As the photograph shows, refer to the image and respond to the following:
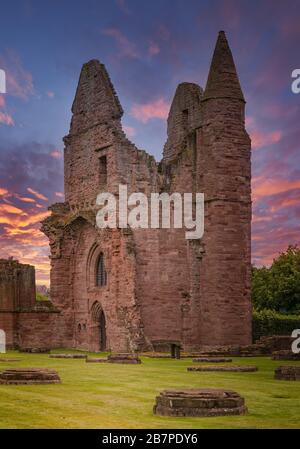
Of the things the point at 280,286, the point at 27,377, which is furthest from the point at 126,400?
the point at 280,286

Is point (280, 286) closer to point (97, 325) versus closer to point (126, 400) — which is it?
point (97, 325)

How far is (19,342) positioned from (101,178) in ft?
28.1

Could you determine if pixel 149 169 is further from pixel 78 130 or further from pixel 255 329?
pixel 255 329

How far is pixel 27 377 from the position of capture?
14.8 metres

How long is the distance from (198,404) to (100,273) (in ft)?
86.8

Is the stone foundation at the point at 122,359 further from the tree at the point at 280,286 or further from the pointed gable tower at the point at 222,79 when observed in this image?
the tree at the point at 280,286

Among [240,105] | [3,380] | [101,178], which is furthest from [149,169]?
[3,380]

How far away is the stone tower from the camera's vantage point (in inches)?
1289

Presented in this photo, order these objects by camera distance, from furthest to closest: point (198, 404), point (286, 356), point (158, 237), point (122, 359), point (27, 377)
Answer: point (158, 237) → point (286, 356) → point (122, 359) → point (27, 377) → point (198, 404)

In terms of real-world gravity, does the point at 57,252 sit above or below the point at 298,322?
above

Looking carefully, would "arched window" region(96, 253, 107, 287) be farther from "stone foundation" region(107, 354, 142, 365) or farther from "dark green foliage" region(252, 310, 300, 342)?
"stone foundation" region(107, 354, 142, 365)

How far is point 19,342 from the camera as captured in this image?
3331 centimetres

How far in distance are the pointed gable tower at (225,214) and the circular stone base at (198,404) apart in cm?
2141
